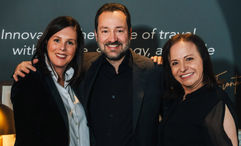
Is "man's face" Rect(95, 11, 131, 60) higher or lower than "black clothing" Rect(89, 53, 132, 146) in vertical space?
higher

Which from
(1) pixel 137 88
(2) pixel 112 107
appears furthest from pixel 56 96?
(1) pixel 137 88

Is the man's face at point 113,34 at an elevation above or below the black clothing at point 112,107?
above

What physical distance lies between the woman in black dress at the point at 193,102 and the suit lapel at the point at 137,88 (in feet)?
0.73

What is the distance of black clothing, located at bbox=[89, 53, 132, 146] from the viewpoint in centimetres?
204

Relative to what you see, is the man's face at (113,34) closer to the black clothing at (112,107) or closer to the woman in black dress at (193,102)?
the black clothing at (112,107)

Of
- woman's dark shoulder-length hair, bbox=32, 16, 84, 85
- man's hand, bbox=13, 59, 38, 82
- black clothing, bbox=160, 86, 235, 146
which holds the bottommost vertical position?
Result: black clothing, bbox=160, 86, 235, 146

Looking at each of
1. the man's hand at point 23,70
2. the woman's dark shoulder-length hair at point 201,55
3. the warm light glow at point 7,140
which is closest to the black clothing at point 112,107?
the woman's dark shoulder-length hair at point 201,55

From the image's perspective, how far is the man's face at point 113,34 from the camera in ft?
7.07

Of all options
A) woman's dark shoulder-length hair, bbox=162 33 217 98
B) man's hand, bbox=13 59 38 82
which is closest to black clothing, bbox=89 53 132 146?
woman's dark shoulder-length hair, bbox=162 33 217 98

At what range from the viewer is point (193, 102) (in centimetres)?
178

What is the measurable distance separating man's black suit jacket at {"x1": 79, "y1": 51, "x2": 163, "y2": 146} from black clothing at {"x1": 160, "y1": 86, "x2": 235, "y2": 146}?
0.44 ft

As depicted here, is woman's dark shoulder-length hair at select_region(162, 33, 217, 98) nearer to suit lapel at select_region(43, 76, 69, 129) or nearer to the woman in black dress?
the woman in black dress

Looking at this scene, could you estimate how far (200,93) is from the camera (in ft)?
5.84

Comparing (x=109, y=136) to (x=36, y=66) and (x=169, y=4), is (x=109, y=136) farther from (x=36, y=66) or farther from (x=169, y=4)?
(x=169, y=4)
